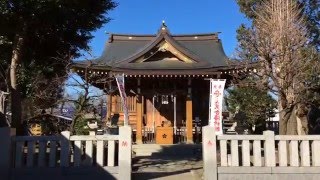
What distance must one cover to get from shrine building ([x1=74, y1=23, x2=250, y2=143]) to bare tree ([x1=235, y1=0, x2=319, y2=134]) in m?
7.77

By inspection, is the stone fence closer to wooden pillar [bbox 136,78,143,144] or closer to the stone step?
the stone step

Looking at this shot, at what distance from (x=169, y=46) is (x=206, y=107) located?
159 inches

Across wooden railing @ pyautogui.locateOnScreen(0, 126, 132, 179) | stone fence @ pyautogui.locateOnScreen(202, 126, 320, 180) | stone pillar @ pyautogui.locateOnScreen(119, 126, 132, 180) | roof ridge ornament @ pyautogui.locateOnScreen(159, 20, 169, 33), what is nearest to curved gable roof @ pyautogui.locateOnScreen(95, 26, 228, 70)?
roof ridge ornament @ pyautogui.locateOnScreen(159, 20, 169, 33)

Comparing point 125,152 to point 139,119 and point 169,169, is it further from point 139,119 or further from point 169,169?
A: point 139,119

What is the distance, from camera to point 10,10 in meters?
11.4

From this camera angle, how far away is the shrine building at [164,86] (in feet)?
66.8

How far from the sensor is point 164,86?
21.9m

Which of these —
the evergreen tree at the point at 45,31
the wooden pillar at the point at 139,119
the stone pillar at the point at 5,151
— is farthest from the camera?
the wooden pillar at the point at 139,119

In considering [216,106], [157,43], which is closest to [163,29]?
[157,43]

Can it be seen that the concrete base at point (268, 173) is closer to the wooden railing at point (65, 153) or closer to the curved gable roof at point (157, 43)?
the wooden railing at point (65, 153)

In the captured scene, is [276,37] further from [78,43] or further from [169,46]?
[169,46]

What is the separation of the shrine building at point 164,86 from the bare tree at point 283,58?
7.77m

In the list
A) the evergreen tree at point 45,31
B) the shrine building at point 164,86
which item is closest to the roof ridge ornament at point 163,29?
the shrine building at point 164,86

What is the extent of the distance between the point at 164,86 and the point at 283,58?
36.8 ft
